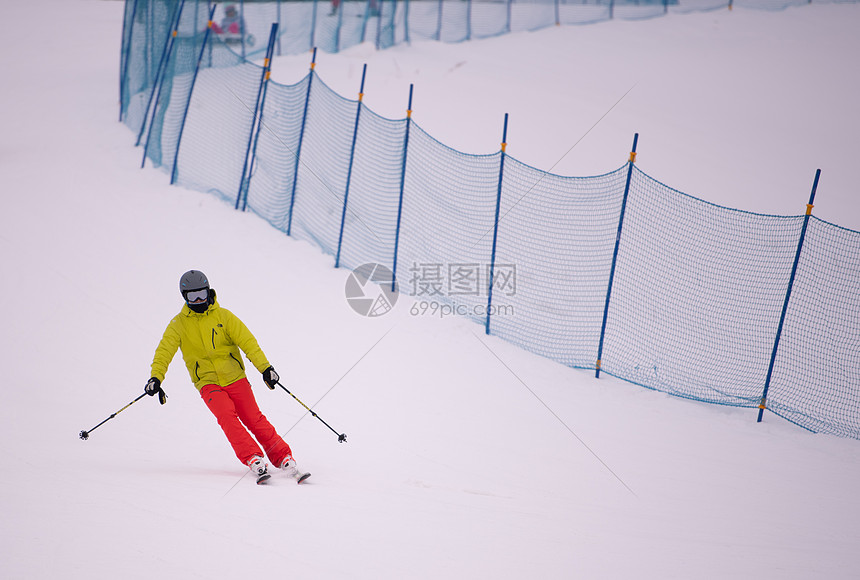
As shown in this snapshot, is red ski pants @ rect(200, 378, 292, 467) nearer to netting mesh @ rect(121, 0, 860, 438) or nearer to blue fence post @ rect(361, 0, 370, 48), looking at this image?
netting mesh @ rect(121, 0, 860, 438)

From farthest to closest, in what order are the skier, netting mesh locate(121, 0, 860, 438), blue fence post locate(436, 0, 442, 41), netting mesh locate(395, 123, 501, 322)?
blue fence post locate(436, 0, 442, 41) < netting mesh locate(395, 123, 501, 322) < netting mesh locate(121, 0, 860, 438) < the skier

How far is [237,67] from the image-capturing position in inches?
→ 420

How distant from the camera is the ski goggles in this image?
5031 millimetres

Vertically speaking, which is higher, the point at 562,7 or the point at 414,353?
the point at 562,7

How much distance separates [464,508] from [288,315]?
4.03 m

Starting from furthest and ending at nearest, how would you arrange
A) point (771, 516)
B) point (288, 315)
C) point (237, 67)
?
point (237, 67)
point (288, 315)
point (771, 516)

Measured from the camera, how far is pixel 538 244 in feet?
31.4

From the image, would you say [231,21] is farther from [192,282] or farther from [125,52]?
[192,282]

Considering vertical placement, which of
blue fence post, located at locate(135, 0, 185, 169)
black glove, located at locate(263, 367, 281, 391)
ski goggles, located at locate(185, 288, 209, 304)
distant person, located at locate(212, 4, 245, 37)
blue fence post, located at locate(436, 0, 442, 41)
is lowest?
black glove, located at locate(263, 367, 281, 391)

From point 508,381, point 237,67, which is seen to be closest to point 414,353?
point 508,381

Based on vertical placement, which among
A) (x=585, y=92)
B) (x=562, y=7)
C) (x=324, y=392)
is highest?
(x=562, y=7)

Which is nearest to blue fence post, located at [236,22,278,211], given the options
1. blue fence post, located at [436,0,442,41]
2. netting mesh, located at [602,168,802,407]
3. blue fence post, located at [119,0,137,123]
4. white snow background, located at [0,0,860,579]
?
white snow background, located at [0,0,860,579]

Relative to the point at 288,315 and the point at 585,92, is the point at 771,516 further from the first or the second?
the point at 585,92

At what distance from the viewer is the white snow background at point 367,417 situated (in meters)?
4.20
